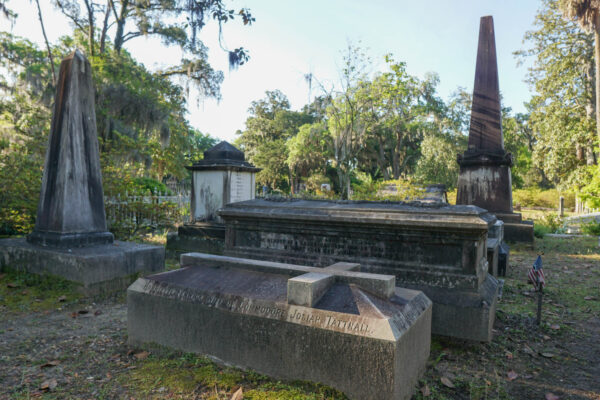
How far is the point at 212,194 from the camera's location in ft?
25.3

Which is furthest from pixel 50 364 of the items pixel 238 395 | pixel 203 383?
pixel 238 395

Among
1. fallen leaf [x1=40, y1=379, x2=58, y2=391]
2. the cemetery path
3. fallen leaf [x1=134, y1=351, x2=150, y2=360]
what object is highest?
fallen leaf [x1=134, y1=351, x2=150, y2=360]

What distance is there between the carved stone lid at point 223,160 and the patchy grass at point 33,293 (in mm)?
3555

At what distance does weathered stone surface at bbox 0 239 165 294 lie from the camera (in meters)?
4.77

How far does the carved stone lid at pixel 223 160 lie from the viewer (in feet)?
25.0

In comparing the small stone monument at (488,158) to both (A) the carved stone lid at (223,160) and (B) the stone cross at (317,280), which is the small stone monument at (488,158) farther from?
(B) the stone cross at (317,280)

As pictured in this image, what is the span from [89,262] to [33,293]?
34.3 inches

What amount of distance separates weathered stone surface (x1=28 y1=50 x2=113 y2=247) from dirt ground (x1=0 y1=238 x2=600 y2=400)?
87cm

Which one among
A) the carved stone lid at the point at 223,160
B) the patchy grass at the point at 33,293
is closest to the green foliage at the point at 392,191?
the carved stone lid at the point at 223,160

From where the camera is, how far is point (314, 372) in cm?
241

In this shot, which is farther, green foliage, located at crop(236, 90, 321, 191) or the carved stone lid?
green foliage, located at crop(236, 90, 321, 191)

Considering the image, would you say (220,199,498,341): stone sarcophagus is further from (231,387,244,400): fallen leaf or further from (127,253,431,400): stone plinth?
(231,387,244,400): fallen leaf

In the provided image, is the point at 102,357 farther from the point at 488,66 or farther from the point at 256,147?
the point at 256,147

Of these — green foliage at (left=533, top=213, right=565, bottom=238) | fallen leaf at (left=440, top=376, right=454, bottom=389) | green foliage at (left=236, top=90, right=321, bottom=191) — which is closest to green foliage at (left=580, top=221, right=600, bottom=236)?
green foliage at (left=533, top=213, right=565, bottom=238)
